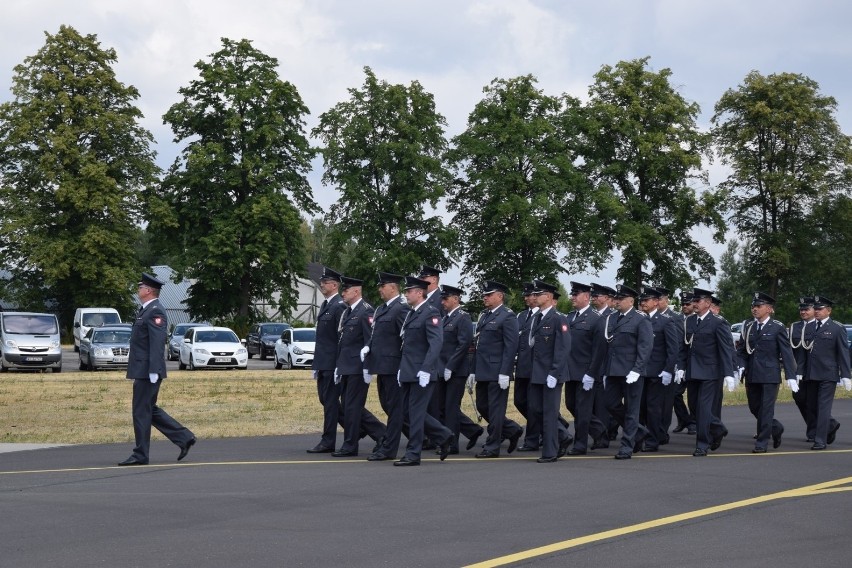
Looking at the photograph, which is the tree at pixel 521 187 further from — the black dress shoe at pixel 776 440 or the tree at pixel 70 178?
the black dress shoe at pixel 776 440

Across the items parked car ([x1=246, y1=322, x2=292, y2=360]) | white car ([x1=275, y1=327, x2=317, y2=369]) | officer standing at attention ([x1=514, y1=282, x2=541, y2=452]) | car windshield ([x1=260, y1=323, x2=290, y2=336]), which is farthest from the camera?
car windshield ([x1=260, y1=323, x2=290, y2=336])

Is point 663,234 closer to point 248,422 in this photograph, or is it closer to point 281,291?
point 281,291

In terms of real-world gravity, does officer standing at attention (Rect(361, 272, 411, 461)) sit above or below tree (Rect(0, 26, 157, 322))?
below

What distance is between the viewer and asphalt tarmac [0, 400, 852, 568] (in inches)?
328

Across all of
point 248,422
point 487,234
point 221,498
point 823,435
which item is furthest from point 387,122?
point 221,498

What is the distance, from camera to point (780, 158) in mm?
62281

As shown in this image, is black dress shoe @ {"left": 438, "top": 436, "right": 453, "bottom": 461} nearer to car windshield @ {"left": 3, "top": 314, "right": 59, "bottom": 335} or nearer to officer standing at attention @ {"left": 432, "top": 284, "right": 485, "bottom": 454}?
officer standing at attention @ {"left": 432, "top": 284, "right": 485, "bottom": 454}

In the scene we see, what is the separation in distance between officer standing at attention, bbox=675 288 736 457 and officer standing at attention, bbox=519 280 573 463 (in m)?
1.77

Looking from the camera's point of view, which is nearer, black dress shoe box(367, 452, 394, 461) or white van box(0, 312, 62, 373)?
black dress shoe box(367, 452, 394, 461)

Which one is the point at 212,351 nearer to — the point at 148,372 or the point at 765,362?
the point at 765,362

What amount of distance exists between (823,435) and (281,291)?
44.8 metres

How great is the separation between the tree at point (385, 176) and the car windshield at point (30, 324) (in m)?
20.3

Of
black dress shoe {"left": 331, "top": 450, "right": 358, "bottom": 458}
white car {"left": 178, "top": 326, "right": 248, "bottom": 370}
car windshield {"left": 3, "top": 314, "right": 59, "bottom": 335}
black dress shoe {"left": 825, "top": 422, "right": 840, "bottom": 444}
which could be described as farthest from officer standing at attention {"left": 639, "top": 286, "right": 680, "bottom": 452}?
car windshield {"left": 3, "top": 314, "right": 59, "bottom": 335}

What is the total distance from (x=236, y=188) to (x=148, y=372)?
45.5 metres
